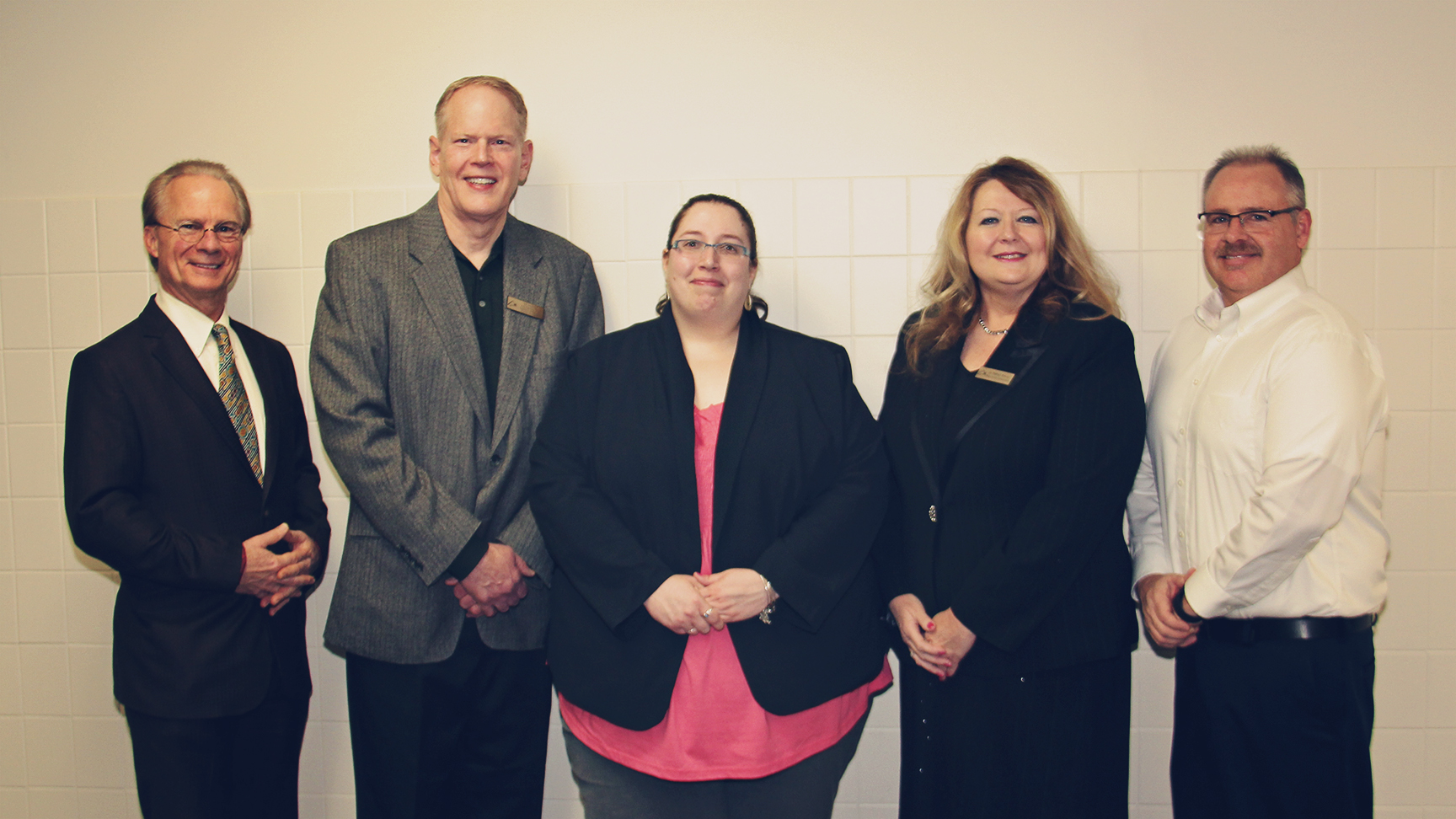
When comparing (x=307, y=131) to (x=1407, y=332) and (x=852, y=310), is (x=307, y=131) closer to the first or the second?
(x=852, y=310)

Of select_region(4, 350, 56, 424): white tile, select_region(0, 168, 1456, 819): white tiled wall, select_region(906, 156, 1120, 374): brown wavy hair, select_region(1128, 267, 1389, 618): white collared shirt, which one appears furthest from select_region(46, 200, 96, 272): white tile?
select_region(1128, 267, 1389, 618): white collared shirt

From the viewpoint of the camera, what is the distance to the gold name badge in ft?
6.84

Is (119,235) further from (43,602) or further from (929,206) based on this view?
(929,206)

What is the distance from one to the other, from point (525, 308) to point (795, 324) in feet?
2.77

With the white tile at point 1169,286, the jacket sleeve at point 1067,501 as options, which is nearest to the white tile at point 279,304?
the jacket sleeve at point 1067,501

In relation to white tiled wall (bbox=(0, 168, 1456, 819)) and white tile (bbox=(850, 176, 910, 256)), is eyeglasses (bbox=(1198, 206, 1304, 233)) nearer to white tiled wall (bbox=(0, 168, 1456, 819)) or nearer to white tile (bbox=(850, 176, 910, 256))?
white tiled wall (bbox=(0, 168, 1456, 819))

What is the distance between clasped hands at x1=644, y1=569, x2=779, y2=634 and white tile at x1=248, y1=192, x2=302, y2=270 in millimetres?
1709

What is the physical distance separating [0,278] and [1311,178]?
13.1 ft

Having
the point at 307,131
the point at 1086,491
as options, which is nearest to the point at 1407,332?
the point at 1086,491

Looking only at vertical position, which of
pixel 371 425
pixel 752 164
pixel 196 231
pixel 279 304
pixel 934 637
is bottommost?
pixel 934 637

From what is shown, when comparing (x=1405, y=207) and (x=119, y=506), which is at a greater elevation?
(x=1405, y=207)

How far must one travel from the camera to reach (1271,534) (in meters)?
1.75

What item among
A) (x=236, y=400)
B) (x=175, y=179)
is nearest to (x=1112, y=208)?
(x=236, y=400)

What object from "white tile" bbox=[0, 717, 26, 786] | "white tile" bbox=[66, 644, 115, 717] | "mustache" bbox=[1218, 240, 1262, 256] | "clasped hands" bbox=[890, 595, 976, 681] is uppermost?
"mustache" bbox=[1218, 240, 1262, 256]
